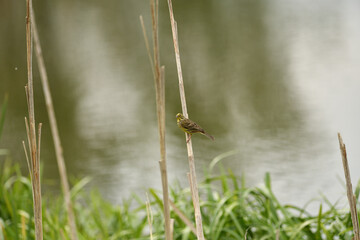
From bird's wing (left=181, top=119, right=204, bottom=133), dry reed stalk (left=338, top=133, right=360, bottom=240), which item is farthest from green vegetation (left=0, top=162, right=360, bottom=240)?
dry reed stalk (left=338, top=133, right=360, bottom=240)

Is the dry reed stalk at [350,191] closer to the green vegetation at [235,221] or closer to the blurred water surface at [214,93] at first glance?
the green vegetation at [235,221]

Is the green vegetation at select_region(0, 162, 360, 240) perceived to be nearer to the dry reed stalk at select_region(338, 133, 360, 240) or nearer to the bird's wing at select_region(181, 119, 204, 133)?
the bird's wing at select_region(181, 119, 204, 133)

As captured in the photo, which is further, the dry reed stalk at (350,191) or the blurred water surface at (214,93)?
the blurred water surface at (214,93)

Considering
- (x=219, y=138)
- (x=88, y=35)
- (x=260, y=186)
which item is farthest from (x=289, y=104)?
(x=88, y=35)

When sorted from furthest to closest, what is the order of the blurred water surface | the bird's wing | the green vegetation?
1. the blurred water surface
2. the green vegetation
3. the bird's wing

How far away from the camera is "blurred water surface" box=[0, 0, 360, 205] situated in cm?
389

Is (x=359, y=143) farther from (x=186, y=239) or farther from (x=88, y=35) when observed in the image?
(x=88, y=35)

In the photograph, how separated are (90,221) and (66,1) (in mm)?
6672

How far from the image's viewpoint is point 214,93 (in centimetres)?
503

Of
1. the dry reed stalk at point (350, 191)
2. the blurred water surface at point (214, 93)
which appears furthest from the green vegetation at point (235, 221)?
the blurred water surface at point (214, 93)

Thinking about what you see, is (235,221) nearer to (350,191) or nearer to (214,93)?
Result: (350,191)

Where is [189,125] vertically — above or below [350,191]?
above

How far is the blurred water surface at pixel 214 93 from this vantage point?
389 centimetres

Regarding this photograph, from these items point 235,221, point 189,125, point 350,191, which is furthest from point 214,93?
point 350,191
